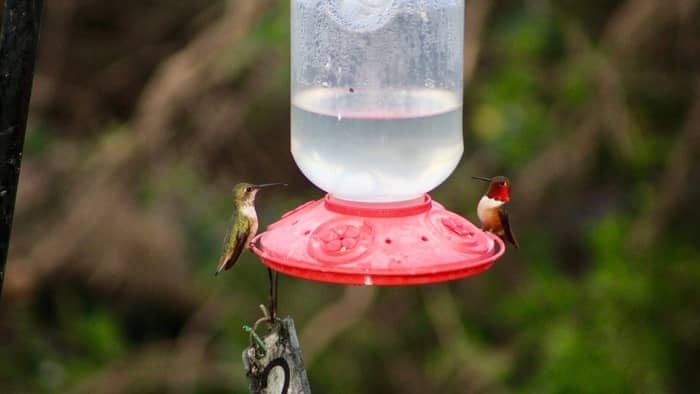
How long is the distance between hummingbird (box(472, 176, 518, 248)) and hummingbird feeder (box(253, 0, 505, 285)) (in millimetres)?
84

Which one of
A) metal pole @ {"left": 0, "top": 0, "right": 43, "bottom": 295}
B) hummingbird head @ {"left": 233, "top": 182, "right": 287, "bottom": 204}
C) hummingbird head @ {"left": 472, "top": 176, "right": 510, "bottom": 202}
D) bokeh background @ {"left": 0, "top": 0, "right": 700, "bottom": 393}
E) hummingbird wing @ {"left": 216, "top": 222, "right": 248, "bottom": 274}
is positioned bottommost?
bokeh background @ {"left": 0, "top": 0, "right": 700, "bottom": 393}

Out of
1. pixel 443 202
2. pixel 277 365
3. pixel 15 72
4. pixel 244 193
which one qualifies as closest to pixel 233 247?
pixel 244 193

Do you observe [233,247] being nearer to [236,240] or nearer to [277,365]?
[236,240]

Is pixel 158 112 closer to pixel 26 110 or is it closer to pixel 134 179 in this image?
pixel 134 179

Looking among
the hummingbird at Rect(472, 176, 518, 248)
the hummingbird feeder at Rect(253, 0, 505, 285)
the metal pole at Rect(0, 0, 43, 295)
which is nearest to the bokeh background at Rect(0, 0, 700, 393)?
the hummingbird feeder at Rect(253, 0, 505, 285)

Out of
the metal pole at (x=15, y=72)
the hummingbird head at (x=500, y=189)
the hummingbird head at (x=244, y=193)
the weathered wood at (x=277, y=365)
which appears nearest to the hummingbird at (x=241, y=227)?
the hummingbird head at (x=244, y=193)

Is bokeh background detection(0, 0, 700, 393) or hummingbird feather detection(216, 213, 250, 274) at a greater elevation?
hummingbird feather detection(216, 213, 250, 274)

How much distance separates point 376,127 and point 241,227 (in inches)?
15.6

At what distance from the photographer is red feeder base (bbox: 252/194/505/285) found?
2.36 metres

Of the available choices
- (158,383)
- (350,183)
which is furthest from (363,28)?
(158,383)

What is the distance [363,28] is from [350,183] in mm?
365

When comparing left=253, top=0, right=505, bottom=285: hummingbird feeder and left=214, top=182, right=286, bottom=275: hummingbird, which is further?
left=214, top=182, right=286, bottom=275: hummingbird

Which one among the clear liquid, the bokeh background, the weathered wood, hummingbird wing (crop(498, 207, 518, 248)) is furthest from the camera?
the bokeh background

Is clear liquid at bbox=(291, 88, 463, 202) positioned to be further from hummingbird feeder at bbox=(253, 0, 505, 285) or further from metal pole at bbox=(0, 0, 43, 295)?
metal pole at bbox=(0, 0, 43, 295)
